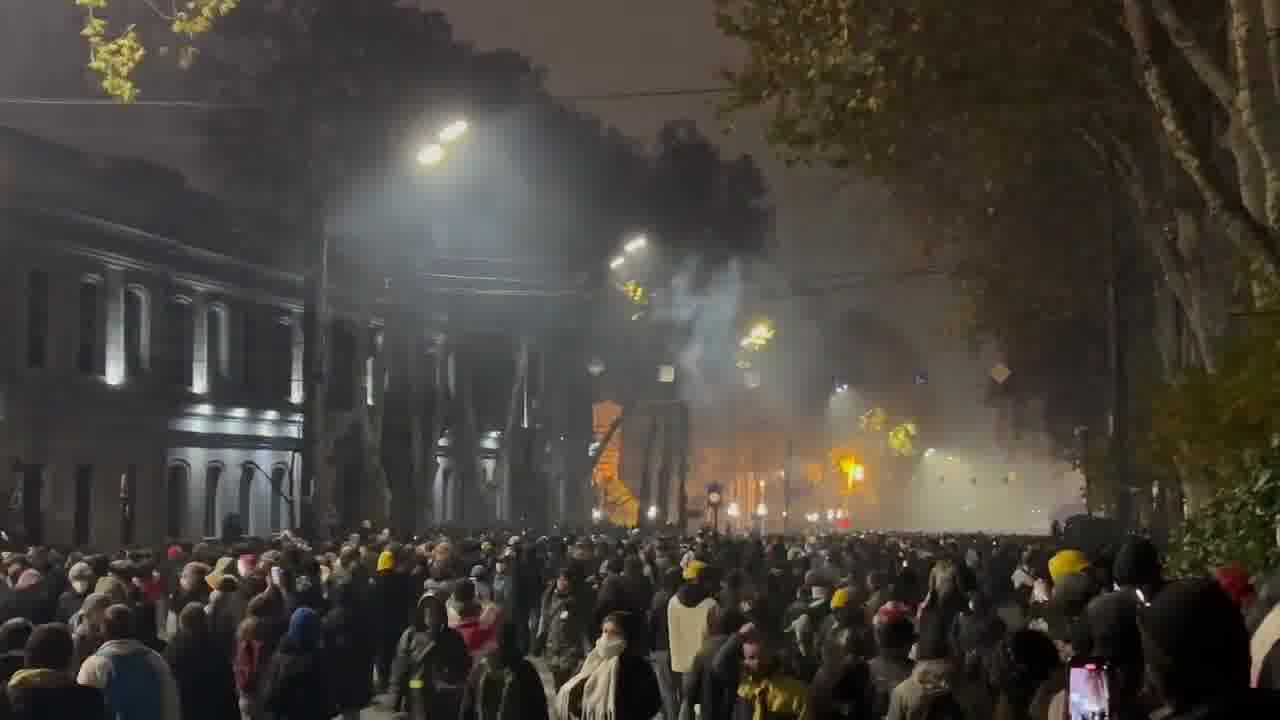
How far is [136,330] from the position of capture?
46375 millimetres

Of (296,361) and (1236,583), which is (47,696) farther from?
(296,361)

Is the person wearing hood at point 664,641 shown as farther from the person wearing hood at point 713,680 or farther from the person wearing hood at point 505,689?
the person wearing hood at point 505,689

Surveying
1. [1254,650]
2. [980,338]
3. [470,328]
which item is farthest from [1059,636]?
[470,328]

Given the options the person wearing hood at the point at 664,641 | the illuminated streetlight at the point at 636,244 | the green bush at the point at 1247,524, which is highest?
the illuminated streetlight at the point at 636,244

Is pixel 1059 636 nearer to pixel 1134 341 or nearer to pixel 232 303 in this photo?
pixel 1134 341

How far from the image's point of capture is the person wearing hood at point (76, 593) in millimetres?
17219

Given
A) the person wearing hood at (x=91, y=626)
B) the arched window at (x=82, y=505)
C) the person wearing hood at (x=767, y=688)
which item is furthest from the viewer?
the arched window at (x=82, y=505)

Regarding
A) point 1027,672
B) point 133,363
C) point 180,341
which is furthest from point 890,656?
point 180,341

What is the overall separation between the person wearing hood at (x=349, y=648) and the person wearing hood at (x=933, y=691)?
239 inches

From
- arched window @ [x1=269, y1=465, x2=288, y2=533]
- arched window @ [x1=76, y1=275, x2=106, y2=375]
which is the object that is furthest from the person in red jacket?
arched window @ [x1=269, y1=465, x2=288, y2=533]

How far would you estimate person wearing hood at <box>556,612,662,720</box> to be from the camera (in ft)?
35.9

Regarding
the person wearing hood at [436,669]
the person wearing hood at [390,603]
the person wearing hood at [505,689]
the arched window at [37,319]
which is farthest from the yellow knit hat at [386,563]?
the arched window at [37,319]

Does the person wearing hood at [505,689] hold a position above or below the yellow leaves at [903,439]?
below

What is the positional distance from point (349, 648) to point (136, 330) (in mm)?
31126
